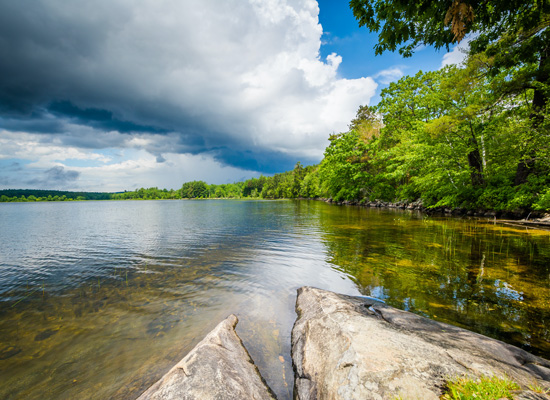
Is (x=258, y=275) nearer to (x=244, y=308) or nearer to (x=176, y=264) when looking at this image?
(x=244, y=308)

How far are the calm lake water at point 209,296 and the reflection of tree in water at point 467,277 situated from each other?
0.04m

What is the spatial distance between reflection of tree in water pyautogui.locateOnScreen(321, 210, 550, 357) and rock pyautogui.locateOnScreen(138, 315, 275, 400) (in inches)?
180

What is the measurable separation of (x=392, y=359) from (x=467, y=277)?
7.06 meters

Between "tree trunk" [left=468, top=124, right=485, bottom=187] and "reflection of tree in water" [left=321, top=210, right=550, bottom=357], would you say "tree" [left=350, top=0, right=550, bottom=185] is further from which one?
"tree trunk" [left=468, top=124, right=485, bottom=187]

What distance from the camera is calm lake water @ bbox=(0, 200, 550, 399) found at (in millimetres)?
4160

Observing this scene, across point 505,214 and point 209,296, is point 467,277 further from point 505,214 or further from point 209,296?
point 505,214

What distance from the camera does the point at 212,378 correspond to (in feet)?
9.81

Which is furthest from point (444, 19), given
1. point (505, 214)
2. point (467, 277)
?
point (505, 214)

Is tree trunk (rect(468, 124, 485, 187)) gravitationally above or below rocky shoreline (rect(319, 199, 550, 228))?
above

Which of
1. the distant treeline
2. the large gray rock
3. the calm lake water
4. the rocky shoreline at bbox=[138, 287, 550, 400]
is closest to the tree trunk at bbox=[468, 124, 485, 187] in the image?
the calm lake water

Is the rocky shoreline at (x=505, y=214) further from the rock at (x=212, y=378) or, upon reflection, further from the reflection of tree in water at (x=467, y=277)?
the rock at (x=212, y=378)

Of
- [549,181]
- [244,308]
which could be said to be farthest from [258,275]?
[549,181]

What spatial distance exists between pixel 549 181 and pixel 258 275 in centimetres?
2372

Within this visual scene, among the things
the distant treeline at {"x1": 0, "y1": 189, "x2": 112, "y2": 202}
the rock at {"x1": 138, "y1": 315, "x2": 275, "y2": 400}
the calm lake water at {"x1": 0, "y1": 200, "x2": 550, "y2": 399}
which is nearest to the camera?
the rock at {"x1": 138, "y1": 315, "x2": 275, "y2": 400}
